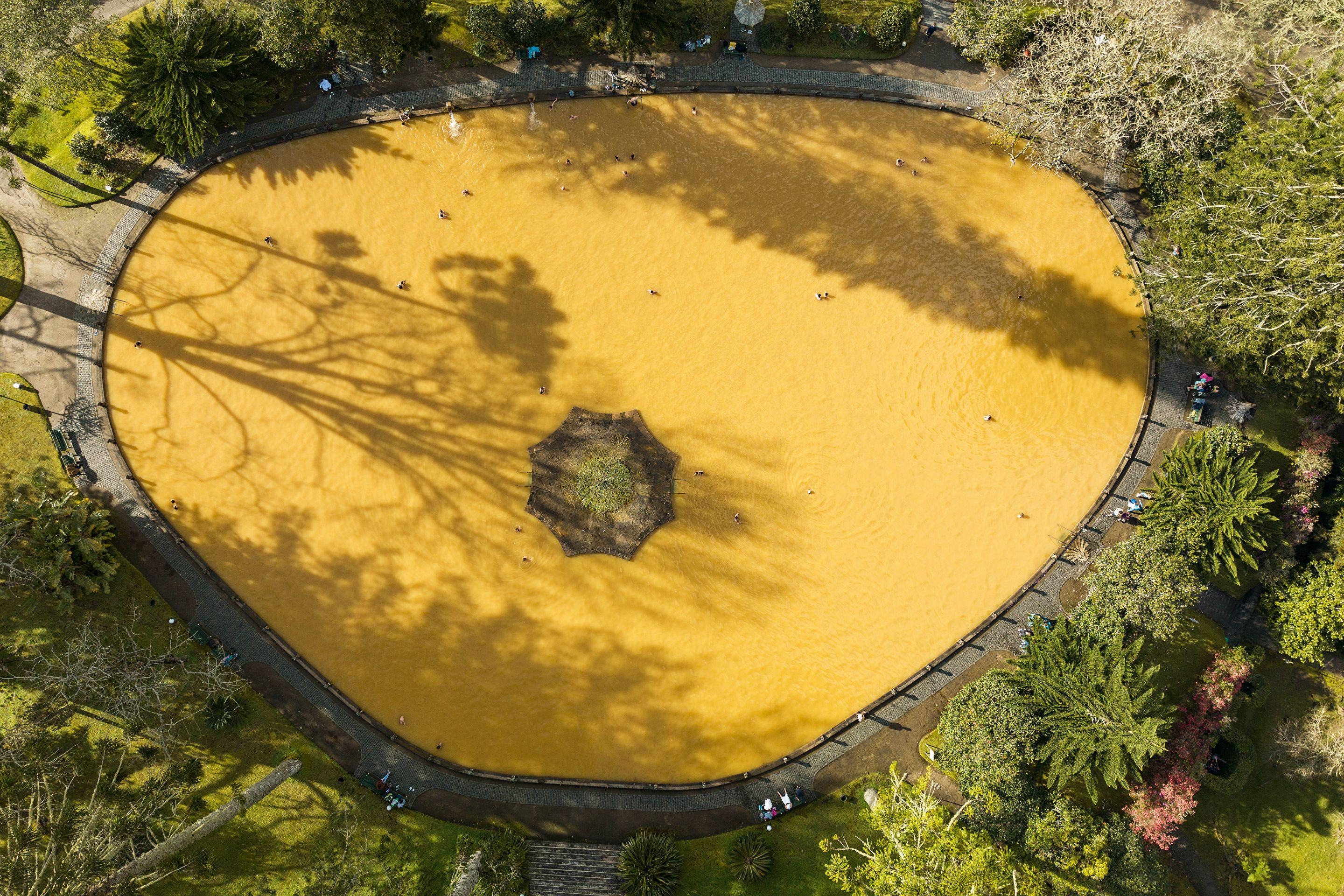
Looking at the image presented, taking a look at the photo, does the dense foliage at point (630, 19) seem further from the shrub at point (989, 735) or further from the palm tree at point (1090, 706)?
the shrub at point (989, 735)

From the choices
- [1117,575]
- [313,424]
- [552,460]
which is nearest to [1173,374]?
[1117,575]

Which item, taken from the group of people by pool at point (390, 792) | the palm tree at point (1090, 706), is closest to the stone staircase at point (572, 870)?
the group of people by pool at point (390, 792)

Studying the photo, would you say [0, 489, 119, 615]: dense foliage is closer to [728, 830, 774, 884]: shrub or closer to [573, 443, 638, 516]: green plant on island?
[573, 443, 638, 516]: green plant on island

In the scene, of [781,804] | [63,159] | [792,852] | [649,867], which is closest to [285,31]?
[63,159]

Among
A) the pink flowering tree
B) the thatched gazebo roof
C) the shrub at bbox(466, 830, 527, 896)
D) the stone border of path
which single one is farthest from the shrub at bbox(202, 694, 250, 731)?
the pink flowering tree

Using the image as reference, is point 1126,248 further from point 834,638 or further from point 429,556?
point 429,556

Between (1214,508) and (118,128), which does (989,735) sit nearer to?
(1214,508)

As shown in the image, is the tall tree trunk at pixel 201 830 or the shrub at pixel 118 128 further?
the shrub at pixel 118 128
